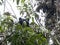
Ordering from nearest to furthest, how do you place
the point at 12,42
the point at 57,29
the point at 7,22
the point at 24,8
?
the point at 12,42 < the point at 7,22 < the point at 24,8 < the point at 57,29

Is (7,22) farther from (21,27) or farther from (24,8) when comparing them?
(24,8)

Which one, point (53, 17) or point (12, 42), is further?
point (53, 17)

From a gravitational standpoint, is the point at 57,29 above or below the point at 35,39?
below

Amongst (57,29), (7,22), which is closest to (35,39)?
(7,22)

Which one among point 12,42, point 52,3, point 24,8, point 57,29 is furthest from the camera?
point 52,3

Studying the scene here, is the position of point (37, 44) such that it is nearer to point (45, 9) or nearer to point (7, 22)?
point (7, 22)

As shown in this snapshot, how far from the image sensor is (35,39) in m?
1.46

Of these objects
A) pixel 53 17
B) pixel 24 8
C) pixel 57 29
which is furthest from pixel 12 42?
pixel 53 17

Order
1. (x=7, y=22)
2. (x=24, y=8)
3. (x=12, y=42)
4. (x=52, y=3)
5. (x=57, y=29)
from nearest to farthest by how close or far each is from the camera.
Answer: (x=12, y=42) < (x=7, y=22) < (x=24, y=8) < (x=57, y=29) < (x=52, y=3)

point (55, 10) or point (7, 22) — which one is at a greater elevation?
point (7, 22)

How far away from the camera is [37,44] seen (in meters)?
1.49

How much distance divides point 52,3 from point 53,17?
1.18 ft

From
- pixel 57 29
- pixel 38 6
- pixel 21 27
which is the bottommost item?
pixel 57 29

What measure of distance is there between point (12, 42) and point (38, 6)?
394 centimetres
